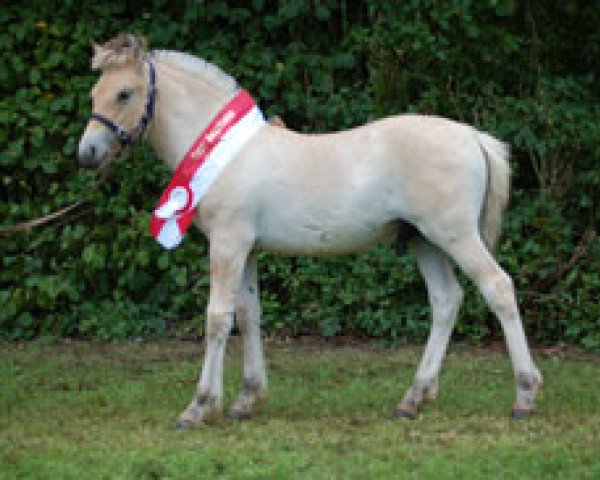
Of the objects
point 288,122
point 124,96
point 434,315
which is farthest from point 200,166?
point 288,122

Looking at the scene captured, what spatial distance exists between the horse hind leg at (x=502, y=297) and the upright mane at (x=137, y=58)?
5.36 feet

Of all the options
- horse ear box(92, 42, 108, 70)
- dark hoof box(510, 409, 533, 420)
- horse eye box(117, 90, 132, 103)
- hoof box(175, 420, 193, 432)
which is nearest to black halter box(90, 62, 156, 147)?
horse eye box(117, 90, 132, 103)

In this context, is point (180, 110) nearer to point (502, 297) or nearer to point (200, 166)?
point (200, 166)

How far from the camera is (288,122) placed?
11414mm

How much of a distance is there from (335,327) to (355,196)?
12.2 ft

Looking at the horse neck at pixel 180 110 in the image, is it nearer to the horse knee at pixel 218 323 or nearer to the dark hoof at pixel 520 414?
the horse knee at pixel 218 323

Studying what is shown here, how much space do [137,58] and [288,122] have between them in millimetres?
4244

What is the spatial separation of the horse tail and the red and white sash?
4.27ft

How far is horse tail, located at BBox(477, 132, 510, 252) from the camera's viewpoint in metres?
7.06

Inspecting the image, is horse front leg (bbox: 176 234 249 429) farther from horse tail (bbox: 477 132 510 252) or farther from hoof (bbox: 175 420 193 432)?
horse tail (bbox: 477 132 510 252)

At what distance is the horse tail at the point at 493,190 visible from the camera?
7.06 meters

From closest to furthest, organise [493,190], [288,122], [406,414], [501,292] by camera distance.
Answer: [501,292] → [493,190] → [406,414] → [288,122]

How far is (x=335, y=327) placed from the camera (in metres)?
10.6

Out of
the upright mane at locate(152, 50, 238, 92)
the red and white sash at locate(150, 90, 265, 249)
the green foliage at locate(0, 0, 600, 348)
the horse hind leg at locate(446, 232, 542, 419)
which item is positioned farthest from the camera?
the green foliage at locate(0, 0, 600, 348)
